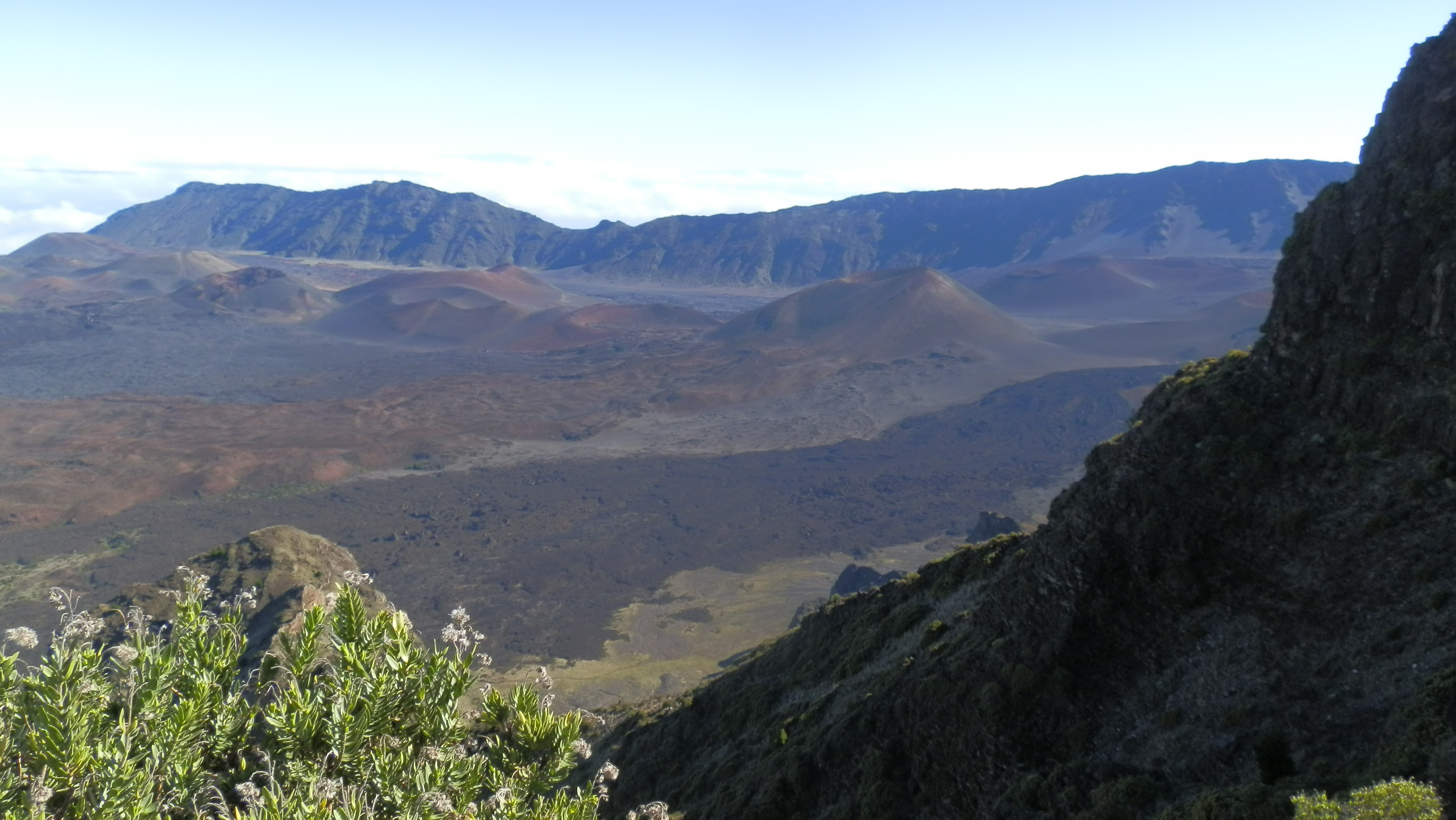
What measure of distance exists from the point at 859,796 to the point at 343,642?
7659mm

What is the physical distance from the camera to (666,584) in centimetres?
4978

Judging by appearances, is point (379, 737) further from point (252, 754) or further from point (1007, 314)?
point (1007, 314)

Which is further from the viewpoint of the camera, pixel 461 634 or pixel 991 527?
pixel 991 527

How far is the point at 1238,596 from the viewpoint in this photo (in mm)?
11328

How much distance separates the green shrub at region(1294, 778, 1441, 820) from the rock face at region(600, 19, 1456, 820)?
225cm

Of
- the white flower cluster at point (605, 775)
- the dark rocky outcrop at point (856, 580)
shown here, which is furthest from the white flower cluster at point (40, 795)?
the dark rocky outcrop at point (856, 580)

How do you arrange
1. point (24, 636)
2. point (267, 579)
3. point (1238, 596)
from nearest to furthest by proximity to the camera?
point (24, 636)
point (1238, 596)
point (267, 579)

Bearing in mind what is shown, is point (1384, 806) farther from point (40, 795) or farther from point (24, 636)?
point (24, 636)

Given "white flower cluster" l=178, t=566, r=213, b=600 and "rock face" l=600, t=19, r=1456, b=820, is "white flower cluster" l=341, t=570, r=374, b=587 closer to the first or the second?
"white flower cluster" l=178, t=566, r=213, b=600

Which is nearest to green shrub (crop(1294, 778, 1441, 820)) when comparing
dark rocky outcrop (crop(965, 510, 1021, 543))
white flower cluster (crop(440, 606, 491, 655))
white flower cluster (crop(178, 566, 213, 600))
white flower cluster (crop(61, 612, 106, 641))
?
white flower cluster (crop(440, 606, 491, 655))

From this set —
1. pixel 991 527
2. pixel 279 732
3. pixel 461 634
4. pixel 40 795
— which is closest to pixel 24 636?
pixel 40 795

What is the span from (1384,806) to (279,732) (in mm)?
7349

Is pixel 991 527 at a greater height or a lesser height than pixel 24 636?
lesser

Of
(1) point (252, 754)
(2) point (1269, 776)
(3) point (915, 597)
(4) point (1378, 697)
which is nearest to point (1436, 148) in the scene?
(4) point (1378, 697)
